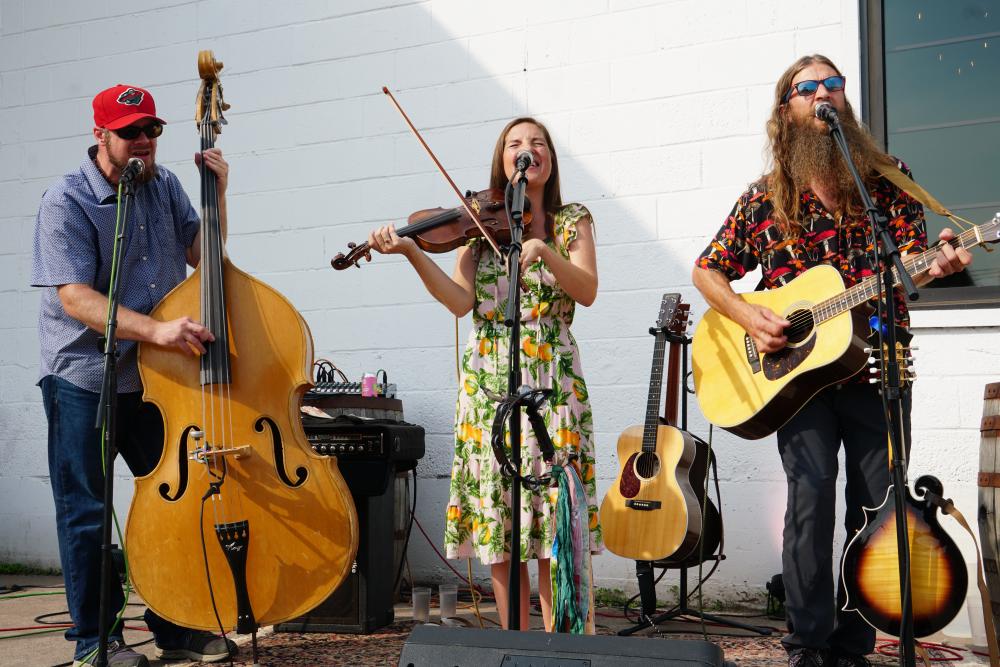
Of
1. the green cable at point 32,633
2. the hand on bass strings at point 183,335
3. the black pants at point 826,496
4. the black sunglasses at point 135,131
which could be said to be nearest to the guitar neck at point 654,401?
the black pants at point 826,496

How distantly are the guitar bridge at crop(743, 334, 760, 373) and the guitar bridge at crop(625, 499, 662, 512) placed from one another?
0.76 metres

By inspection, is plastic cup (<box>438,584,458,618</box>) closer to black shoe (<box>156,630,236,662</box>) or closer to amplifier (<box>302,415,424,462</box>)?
amplifier (<box>302,415,424,462</box>)

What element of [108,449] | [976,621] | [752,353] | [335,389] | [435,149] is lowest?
[976,621]

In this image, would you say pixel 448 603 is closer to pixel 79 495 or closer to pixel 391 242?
pixel 79 495

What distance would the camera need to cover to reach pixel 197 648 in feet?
9.29

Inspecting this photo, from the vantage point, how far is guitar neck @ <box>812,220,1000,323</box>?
7.06 feet

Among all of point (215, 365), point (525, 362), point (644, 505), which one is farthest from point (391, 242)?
point (644, 505)

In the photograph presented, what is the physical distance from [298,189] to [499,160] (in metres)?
1.99

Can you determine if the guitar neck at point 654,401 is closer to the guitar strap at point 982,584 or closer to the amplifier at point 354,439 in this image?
the amplifier at point 354,439

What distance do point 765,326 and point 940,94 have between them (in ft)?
5.64

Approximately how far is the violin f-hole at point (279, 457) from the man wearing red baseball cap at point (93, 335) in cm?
37

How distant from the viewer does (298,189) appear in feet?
14.4

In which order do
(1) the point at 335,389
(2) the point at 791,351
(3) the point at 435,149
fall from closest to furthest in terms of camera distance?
(2) the point at 791,351
(1) the point at 335,389
(3) the point at 435,149

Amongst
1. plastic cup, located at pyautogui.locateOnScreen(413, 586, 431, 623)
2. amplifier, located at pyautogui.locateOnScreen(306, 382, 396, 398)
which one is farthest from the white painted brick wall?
plastic cup, located at pyautogui.locateOnScreen(413, 586, 431, 623)
